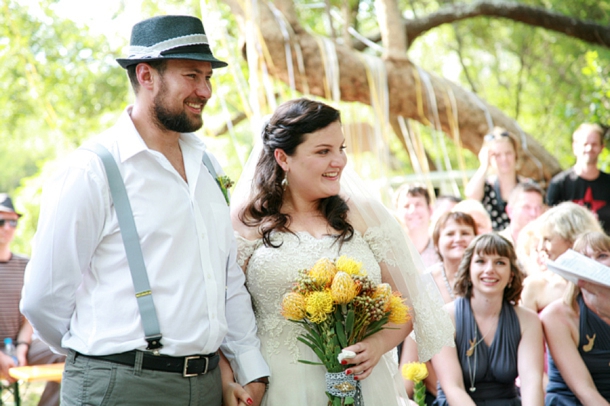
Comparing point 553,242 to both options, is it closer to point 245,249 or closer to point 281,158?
point 281,158

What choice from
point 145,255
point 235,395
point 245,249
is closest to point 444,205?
point 245,249

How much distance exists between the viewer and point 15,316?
18.4 ft

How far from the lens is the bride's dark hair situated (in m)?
2.83

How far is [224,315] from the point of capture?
2.48 m

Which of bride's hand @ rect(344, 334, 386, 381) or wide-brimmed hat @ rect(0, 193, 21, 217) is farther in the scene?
wide-brimmed hat @ rect(0, 193, 21, 217)

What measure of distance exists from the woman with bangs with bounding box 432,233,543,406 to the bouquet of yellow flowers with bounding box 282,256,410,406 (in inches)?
53.1

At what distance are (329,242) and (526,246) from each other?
2.39 meters

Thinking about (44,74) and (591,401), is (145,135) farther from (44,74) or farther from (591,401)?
(44,74)

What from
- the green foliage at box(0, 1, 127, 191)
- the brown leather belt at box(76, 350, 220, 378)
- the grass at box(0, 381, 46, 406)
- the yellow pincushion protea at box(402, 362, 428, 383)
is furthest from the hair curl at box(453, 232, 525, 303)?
the green foliage at box(0, 1, 127, 191)

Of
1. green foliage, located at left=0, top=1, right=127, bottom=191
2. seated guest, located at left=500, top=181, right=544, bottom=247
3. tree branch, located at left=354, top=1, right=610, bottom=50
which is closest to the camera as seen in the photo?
seated guest, located at left=500, top=181, right=544, bottom=247

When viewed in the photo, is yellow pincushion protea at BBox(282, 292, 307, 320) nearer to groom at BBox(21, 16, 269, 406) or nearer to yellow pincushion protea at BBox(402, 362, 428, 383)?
groom at BBox(21, 16, 269, 406)

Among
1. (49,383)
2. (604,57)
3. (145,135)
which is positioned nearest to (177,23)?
(145,135)

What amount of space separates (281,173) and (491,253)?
1.55 metres

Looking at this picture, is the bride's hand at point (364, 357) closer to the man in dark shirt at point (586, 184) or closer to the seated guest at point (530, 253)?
the seated guest at point (530, 253)
